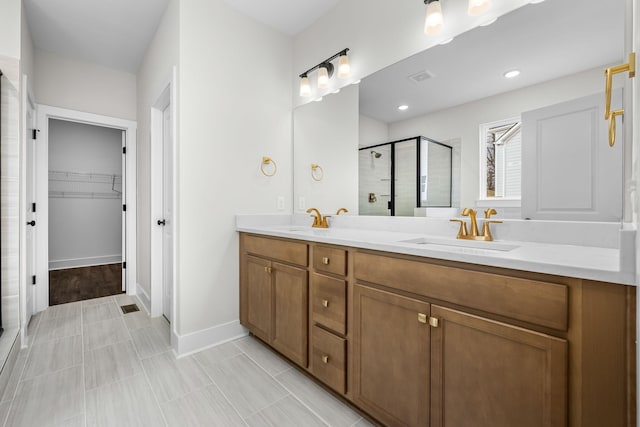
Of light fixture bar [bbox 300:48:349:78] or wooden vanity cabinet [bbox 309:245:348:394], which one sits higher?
light fixture bar [bbox 300:48:349:78]

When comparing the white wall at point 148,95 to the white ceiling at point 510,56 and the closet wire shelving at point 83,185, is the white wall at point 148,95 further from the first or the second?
the closet wire shelving at point 83,185

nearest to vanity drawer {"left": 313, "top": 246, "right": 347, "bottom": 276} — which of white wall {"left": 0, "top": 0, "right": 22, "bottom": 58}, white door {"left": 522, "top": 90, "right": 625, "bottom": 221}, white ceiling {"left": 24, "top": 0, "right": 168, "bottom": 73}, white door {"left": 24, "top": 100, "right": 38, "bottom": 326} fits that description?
white door {"left": 522, "top": 90, "right": 625, "bottom": 221}

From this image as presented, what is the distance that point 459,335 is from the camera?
100cm

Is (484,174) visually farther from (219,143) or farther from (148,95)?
(148,95)

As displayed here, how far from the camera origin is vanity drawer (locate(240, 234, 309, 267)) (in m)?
1.68

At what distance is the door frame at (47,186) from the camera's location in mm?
2836

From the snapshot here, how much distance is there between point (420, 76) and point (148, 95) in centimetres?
257

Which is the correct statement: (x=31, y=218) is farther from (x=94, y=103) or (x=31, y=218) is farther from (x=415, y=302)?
(x=415, y=302)

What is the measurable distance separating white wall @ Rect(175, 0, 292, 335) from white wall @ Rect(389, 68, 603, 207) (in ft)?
3.81

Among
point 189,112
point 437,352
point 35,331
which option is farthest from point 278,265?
point 35,331

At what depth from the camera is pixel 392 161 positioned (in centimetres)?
190

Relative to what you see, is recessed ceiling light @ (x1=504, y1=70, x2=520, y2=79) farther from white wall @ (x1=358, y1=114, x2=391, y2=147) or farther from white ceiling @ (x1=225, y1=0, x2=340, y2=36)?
white ceiling @ (x1=225, y1=0, x2=340, y2=36)

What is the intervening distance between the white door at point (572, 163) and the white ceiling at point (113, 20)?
5.78ft

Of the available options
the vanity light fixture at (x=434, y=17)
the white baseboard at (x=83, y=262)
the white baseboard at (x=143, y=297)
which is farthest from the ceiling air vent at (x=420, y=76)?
the white baseboard at (x=83, y=262)
